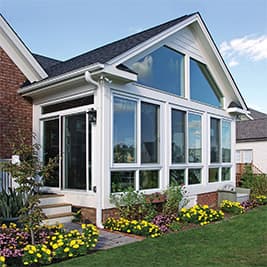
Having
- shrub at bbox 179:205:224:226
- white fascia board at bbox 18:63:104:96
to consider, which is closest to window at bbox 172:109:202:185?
shrub at bbox 179:205:224:226

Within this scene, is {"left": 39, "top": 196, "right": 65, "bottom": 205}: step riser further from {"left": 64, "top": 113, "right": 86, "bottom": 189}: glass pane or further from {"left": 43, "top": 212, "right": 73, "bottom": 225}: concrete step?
{"left": 43, "top": 212, "right": 73, "bottom": 225}: concrete step

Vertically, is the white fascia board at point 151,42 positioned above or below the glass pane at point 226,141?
above

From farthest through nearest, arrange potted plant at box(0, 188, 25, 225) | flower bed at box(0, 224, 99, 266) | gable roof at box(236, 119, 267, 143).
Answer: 1. gable roof at box(236, 119, 267, 143)
2. potted plant at box(0, 188, 25, 225)
3. flower bed at box(0, 224, 99, 266)

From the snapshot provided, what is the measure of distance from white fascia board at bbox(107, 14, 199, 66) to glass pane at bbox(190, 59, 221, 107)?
136cm

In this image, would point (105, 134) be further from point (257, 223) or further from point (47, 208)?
point (257, 223)

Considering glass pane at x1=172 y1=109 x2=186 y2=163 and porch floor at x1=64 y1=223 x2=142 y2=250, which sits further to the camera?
glass pane at x1=172 y1=109 x2=186 y2=163

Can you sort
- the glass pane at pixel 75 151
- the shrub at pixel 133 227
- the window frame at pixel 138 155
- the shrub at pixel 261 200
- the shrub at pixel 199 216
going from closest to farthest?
the shrub at pixel 133 227 → the window frame at pixel 138 155 → the glass pane at pixel 75 151 → the shrub at pixel 199 216 → the shrub at pixel 261 200

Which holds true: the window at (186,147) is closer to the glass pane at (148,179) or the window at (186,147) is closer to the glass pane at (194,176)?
the glass pane at (194,176)

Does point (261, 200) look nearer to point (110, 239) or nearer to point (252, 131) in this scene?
point (110, 239)

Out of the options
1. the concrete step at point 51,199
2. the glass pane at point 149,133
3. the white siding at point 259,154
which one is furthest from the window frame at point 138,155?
the white siding at point 259,154

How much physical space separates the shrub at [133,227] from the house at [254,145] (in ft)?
53.2

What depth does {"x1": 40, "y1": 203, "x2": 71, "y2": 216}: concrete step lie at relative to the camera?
769 cm

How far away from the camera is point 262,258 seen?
211 inches

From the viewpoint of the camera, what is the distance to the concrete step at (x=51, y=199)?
7.98 meters
